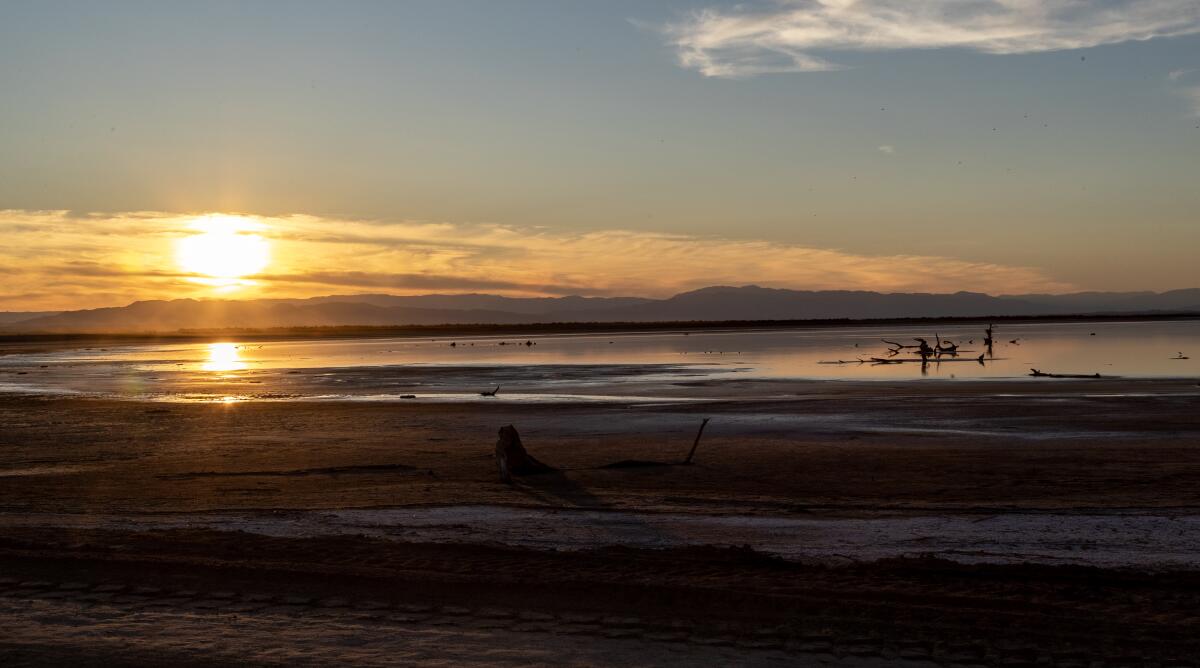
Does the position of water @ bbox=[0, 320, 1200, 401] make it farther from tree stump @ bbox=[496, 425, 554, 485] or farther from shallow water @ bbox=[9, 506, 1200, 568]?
shallow water @ bbox=[9, 506, 1200, 568]

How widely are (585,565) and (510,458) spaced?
656cm

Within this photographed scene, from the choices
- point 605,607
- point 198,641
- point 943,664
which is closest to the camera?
point 943,664

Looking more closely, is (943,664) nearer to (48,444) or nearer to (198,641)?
(198,641)

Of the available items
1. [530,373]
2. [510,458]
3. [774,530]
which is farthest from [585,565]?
[530,373]

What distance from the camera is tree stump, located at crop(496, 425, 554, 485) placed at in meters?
16.6

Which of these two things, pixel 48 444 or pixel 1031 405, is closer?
pixel 48 444

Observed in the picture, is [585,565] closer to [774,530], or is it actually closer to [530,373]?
[774,530]

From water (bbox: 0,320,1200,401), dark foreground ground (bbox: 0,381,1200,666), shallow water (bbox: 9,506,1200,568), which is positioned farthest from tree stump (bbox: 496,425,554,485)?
water (bbox: 0,320,1200,401)

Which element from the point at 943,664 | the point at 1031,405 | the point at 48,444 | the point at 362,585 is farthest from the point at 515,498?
the point at 1031,405

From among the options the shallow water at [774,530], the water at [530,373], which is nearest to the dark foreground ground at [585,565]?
the shallow water at [774,530]

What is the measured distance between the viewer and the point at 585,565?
1041cm

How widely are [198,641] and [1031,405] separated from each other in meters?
25.4

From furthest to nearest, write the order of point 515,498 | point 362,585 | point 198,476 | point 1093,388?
point 1093,388, point 198,476, point 515,498, point 362,585

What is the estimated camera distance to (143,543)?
1165 cm
